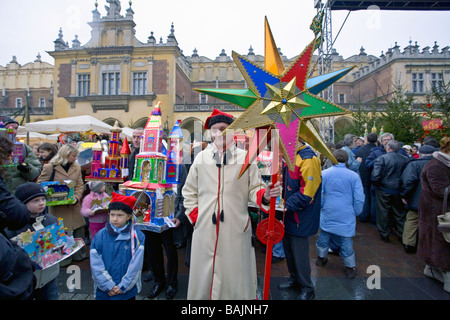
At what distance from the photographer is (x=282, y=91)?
1.76 metres

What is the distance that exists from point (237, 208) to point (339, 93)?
33535mm

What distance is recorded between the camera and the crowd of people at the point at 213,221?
1998mm

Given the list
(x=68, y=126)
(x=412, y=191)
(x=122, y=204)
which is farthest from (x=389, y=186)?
(x=68, y=126)

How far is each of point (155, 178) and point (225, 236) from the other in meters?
1.30

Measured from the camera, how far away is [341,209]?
10.9ft

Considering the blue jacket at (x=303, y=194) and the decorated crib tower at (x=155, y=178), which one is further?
the decorated crib tower at (x=155, y=178)

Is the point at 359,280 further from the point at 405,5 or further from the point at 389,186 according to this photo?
the point at 405,5

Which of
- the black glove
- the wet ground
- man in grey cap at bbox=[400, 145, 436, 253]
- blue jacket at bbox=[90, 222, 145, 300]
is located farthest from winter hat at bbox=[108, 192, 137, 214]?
man in grey cap at bbox=[400, 145, 436, 253]

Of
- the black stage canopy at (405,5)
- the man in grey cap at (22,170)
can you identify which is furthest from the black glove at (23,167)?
the black stage canopy at (405,5)

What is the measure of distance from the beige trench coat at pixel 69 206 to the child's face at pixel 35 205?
1502mm

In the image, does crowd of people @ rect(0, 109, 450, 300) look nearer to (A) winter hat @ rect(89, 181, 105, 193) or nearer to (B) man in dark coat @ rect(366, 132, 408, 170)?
(A) winter hat @ rect(89, 181, 105, 193)

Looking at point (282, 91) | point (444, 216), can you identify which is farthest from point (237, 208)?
point (444, 216)

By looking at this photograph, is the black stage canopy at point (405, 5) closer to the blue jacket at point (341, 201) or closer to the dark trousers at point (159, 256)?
the blue jacket at point (341, 201)
